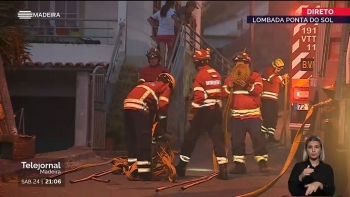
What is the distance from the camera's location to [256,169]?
10719 millimetres

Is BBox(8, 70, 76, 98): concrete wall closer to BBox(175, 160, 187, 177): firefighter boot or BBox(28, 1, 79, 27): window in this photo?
BBox(28, 1, 79, 27): window

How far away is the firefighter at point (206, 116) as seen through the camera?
9.52 m

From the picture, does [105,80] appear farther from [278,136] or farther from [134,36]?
[278,136]

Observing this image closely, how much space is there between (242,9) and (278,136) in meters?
23.3

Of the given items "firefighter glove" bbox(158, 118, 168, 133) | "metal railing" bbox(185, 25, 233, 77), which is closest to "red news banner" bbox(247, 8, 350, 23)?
"firefighter glove" bbox(158, 118, 168, 133)

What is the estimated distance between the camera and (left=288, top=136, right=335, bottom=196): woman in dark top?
5965 mm

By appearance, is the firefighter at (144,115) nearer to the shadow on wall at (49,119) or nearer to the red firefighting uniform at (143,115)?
the red firefighting uniform at (143,115)

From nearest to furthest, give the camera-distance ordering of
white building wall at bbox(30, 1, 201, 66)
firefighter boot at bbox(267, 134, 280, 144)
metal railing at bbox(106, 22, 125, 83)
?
firefighter boot at bbox(267, 134, 280, 144) → metal railing at bbox(106, 22, 125, 83) → white building wall at bbox(30, 1, 201, 66)

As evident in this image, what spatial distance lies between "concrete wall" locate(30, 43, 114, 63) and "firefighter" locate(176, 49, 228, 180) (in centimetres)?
511

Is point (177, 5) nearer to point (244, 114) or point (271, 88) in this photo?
point (271, 88)

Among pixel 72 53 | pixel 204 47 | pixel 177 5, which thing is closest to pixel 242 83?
pixel 204 47
